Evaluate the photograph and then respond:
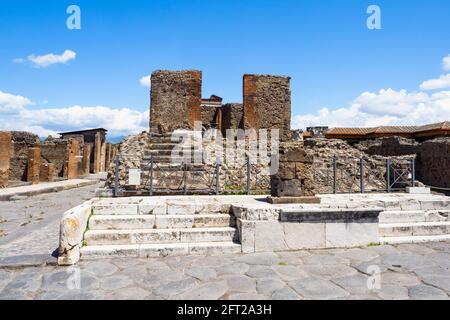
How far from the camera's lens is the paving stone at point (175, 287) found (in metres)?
3.12

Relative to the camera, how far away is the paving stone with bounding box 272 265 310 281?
3514 mm

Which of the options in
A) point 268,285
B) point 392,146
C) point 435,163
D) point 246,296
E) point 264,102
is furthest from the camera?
point 392,146

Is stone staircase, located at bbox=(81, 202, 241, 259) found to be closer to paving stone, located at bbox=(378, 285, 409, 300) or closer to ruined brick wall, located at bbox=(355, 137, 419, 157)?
paving stone, located at bbox=(378, 285, 409, 300)

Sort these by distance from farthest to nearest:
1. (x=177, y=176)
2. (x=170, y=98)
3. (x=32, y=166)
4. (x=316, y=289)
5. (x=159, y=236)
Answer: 1. (x=32, y=166)
2. (x=170, y=98)
3. (x=177, y=176)
4. (x=159, y=236)
5. (x=316, y=289)

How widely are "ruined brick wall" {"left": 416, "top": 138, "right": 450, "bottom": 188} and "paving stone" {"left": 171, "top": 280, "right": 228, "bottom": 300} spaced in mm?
16088

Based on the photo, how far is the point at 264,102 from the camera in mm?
16297

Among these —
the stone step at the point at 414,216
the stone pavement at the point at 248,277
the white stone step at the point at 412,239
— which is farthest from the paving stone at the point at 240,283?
the stone step at the point at 414,216

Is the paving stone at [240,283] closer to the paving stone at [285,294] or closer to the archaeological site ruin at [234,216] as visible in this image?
the paving stone at [285,294]

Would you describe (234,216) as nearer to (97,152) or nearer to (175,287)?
(175,287)

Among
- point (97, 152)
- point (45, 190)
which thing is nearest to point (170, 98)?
point (45, 190)

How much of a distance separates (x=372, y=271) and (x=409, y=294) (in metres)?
0.65

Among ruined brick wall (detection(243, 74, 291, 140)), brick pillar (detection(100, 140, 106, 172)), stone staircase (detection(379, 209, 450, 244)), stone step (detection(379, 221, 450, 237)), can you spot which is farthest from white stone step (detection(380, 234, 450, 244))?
brick pillar (detection(100, 140, 106, 172))

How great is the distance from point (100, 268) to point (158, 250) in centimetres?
79
